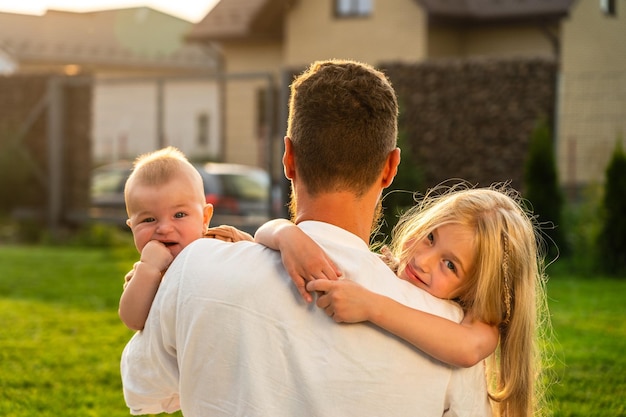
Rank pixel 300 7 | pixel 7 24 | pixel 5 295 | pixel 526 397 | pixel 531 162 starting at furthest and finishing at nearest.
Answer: pixel 7 24
pixel 300 7
pixel 531 162
pixel 5 295
pixel 526 397

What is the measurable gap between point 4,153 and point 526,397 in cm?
1476

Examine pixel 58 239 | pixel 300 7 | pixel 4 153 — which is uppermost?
pixel 300 7

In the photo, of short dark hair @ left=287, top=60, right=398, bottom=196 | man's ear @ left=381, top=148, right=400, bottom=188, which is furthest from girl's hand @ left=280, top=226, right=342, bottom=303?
man's ear @ left=381, top=148, right=400, bottom=188

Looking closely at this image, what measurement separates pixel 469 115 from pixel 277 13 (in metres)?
12.7

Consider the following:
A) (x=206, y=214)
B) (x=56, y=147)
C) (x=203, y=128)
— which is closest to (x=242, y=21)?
(x=203, y=128)

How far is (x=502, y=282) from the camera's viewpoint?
243 centimetres

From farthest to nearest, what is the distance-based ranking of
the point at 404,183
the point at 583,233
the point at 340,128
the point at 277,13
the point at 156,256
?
the point at 277,13
the point at 404,183
the point at 583,233
the point at 156,256
the point at 340,128

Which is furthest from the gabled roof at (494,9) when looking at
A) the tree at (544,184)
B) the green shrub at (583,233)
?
the tree at (544,184)

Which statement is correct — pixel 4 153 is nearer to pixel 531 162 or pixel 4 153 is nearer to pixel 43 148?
pixel 43 148

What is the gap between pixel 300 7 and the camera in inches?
945

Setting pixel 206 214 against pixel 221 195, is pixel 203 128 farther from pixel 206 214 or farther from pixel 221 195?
pixel 206 214

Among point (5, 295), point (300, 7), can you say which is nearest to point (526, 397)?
point (5, 295)

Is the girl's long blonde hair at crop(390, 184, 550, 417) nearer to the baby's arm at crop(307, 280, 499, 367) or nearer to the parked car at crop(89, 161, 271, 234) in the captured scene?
the baby's arm at crop(307, 280, 499, 367)

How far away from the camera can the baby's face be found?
271 cm
